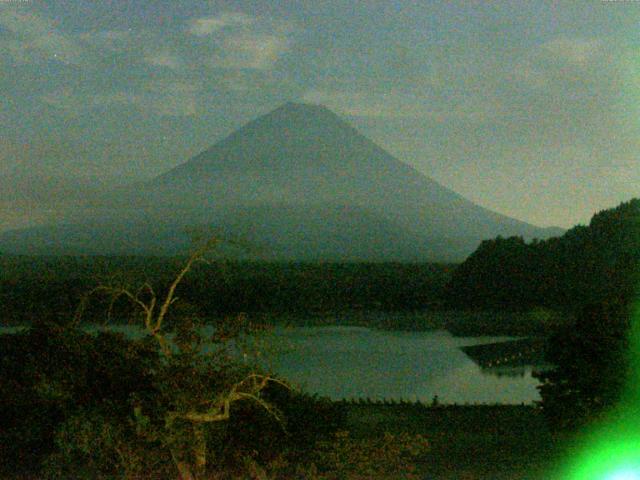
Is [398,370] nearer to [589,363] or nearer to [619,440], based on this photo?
[589,363]

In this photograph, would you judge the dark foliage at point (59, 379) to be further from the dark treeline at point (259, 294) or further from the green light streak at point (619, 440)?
the dark treeline at point (259, 294)

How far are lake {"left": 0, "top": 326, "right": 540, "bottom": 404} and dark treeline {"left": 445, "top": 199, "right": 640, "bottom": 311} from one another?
489 cm

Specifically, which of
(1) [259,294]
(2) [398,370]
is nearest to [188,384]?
(2) [398,370]

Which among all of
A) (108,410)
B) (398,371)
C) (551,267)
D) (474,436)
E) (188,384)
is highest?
(551,267)

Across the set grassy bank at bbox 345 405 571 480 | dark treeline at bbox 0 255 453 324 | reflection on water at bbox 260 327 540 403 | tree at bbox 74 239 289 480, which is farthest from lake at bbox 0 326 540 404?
dark treeline at bbox 0 255 453 324

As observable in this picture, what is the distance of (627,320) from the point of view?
8.43 m

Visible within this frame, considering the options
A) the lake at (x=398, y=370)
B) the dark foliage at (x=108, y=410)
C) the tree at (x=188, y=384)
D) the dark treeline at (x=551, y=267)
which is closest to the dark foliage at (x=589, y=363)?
the dark foliage at (x=108, y=410)

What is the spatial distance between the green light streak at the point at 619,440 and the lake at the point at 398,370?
18.7 ft

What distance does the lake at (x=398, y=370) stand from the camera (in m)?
18.2

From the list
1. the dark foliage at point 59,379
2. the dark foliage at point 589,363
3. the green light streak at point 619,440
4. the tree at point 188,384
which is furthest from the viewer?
the dark foliage at point 589,363

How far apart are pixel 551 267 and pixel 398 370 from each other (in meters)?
14.2

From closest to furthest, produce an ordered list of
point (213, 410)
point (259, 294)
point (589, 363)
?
point (213, 410), point (589, 363), point (259, 294)

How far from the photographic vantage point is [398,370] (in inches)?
891

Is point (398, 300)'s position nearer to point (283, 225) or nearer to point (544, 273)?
point (544, 273)
